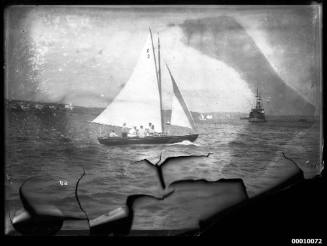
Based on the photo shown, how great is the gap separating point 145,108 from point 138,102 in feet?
0.19

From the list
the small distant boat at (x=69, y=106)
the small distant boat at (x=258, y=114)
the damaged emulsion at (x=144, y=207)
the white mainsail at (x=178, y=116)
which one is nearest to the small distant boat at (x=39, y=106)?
the small distant boat at (x=69, y=106)

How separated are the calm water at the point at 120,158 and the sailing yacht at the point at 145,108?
53 mm

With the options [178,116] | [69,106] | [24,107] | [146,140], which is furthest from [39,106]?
[178,116]

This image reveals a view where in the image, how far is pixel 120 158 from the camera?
221cm

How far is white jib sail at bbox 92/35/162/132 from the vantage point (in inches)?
87.0

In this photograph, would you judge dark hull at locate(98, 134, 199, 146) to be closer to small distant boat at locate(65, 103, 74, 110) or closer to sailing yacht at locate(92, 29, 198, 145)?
sailing yacht at locate(92, 29, 198, 145)

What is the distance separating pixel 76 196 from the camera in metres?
2.18

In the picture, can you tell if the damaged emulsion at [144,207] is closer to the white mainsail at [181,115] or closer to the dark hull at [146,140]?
the dark hull at [146,140]

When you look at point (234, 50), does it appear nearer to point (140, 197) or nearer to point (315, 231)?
point (140, 197)

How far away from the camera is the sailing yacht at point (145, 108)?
2.21m

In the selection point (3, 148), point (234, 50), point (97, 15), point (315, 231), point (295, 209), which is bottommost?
point (315, 231)

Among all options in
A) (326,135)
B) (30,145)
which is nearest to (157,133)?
(30,145)

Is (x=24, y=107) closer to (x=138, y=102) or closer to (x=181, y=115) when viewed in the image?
(x=138, y=102)

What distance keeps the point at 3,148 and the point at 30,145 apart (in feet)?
0.57
